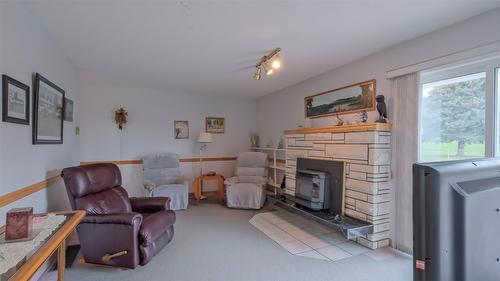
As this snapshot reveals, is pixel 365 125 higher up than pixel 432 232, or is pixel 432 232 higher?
pixel 365 125

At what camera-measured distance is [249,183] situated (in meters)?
4.67

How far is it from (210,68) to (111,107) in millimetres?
2428

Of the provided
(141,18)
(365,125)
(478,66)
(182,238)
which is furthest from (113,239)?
(478,66)

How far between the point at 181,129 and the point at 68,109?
228cm

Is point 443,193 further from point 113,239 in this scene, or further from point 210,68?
point 210,68

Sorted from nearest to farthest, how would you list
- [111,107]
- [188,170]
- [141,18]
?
[141,18], [111,107], [188,170]

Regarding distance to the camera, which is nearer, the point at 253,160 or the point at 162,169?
the point at 162,169

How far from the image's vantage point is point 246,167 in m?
5.05

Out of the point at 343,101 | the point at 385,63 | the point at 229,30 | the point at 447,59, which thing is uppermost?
the point at 229,30

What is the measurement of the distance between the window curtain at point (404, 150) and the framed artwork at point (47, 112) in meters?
3.52

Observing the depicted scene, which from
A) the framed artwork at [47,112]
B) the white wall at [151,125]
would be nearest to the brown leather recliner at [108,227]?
the framed artwork at [47,112]

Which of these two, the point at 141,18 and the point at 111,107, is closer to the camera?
the point at 141,18

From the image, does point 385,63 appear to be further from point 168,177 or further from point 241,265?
point 168,177

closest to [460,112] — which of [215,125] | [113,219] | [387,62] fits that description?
[387,62]
